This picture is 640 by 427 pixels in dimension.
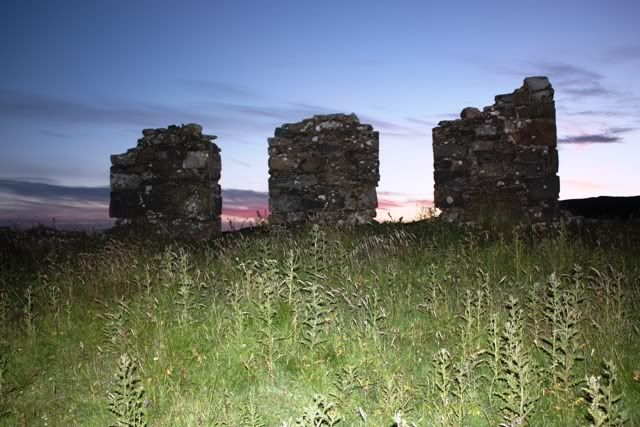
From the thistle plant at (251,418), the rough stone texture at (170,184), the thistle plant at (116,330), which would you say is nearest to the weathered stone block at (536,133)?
the rough stone texture at (170,184)

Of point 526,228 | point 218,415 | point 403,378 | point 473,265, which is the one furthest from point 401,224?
point 218,415

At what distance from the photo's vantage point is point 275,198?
10969 mm

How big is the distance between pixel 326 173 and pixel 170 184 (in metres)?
3.35

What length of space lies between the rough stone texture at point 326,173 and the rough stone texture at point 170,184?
134cm

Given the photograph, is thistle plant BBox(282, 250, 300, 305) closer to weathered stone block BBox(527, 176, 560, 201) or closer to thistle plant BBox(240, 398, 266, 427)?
thistle plant BBox(240, 398, 266, 427)

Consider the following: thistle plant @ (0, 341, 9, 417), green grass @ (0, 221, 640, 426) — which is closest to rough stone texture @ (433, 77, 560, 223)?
green grass @ (0, 221, 640, 426)

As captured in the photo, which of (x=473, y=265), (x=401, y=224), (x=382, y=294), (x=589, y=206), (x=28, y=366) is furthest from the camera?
(x=589, y=206)

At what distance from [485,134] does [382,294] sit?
271 inches

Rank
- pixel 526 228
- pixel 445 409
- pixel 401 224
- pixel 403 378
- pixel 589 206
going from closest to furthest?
pixel 445 409, pixel 403 378, pixel 526 228, pixel 401 224, pixel 589 206

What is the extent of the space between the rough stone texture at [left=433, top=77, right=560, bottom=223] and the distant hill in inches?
133

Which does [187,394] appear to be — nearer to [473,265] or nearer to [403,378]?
[403,378]

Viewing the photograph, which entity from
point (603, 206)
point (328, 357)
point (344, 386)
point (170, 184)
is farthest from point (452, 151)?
point (344, 386)

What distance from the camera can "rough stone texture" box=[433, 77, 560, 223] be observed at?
34.9 ft

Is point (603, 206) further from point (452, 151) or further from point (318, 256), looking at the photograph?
point (318, 256)
